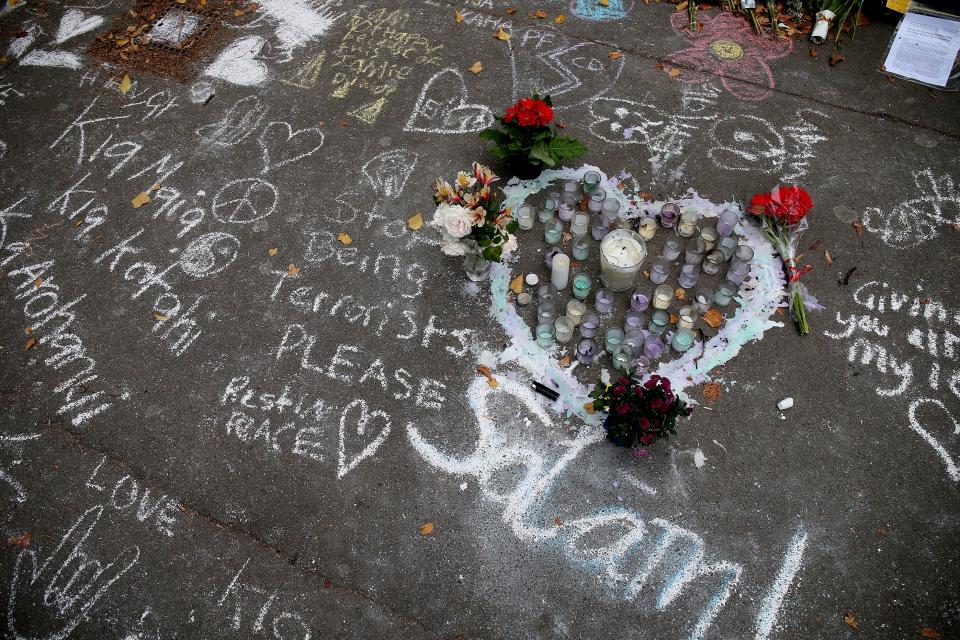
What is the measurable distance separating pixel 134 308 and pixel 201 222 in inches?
30.3

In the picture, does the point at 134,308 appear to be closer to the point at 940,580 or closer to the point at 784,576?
the point at 784,576

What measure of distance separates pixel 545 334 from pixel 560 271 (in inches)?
16.2

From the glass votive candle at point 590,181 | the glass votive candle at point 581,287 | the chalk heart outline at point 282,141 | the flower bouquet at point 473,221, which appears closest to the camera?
the flower bouquet at point 473,221

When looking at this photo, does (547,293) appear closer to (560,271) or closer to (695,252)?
(560,271)

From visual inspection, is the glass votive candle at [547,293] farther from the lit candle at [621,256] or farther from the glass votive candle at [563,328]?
the lit candle at [621,256]

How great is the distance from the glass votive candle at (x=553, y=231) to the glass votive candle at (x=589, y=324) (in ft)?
2.04

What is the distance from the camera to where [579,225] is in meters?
3.55

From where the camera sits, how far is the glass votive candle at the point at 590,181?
11.9ft

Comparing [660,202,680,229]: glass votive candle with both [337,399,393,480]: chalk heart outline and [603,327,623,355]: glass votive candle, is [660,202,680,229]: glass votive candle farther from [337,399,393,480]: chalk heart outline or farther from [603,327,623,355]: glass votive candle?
[337,399,393,480]: chalk heart outline

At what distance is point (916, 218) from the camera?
3592mm

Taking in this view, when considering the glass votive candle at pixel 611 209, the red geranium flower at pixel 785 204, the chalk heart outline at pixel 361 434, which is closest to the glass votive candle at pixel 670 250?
the glass votive candle at pixel 611 209

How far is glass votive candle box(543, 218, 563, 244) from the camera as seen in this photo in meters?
3.54

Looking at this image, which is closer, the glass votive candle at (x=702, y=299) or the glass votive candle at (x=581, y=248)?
the glass votive candle at (x=702, y=299)

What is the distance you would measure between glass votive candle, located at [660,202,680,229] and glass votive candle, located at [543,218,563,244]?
693 mm
